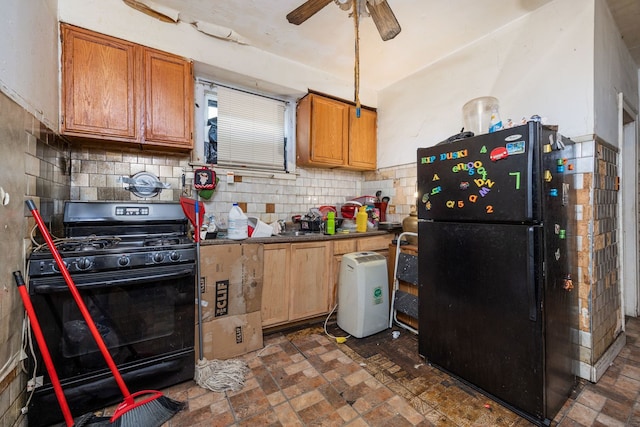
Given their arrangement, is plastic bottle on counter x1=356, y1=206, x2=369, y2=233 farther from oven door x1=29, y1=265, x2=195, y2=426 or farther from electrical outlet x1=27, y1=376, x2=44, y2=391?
electrical outlet x1=27, y1=376, x2=44, y2=391

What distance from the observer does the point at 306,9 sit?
170 cm

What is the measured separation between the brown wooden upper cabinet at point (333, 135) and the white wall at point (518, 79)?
433mm

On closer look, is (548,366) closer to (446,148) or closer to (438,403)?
(438,403)

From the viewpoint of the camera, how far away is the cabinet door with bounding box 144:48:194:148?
2127mm

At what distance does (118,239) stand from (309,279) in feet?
5.02

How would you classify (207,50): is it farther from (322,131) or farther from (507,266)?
(507,266)

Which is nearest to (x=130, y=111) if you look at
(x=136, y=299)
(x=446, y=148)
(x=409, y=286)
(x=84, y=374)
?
(x=136, y=299)

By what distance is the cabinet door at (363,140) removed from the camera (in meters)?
3.34

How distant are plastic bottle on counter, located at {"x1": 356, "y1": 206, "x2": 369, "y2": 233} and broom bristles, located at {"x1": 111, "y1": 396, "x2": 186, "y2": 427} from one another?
2.13 m

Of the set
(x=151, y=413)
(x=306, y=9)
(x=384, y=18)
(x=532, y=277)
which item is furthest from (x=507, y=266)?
(x=151, y=413)

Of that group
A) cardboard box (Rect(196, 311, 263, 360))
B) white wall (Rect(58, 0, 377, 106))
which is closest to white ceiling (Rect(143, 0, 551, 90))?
white wall (Rect(58, 0, 377, 106))

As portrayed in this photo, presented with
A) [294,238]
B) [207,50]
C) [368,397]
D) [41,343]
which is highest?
[207,50]

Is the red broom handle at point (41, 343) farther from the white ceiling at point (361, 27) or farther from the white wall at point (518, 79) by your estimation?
the white wall at point (518, 79)

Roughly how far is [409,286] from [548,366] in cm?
114
